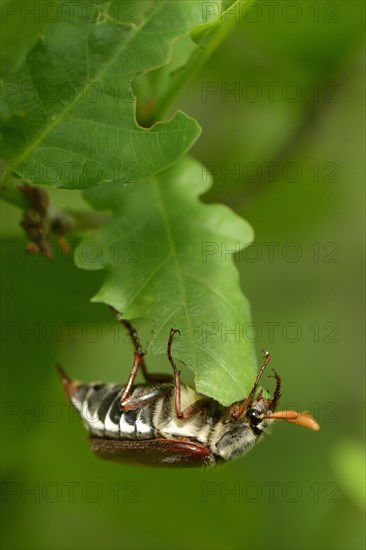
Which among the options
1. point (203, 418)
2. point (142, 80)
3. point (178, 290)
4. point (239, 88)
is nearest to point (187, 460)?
point (203, 418)

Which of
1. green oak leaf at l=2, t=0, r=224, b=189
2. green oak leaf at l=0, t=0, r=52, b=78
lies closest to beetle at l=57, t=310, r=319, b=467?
green oak leaf at l=2, t=0, r=224, b=189

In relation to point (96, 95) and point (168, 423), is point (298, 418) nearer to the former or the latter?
point (168, 423)

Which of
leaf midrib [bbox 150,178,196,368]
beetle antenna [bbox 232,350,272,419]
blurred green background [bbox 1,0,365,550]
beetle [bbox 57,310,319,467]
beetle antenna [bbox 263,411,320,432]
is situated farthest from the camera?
blurred green background [bbox 1,0,365,550]

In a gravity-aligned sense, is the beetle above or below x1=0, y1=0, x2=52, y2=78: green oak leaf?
below

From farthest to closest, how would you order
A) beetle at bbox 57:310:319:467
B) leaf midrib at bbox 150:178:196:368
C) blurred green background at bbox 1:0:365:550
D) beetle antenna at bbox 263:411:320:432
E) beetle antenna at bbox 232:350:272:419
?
blurred green background at bbox 1:0:365:550, beetle at bbox 57:310:319:467, beetle antenna at bbox 263:411:320:432, beetle antenna at bbox 232:350:272:419, leaf midrib at bbox 150:178:196:368

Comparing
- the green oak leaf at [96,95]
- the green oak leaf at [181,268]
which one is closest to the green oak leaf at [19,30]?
the green oak leaf at [96,95]

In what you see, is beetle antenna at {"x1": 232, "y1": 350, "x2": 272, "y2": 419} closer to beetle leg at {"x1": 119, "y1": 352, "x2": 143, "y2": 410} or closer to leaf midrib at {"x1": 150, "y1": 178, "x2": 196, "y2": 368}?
leaf midrib at {"x1": 150, "y1": 178, "x2": 196, "y2": 368}
